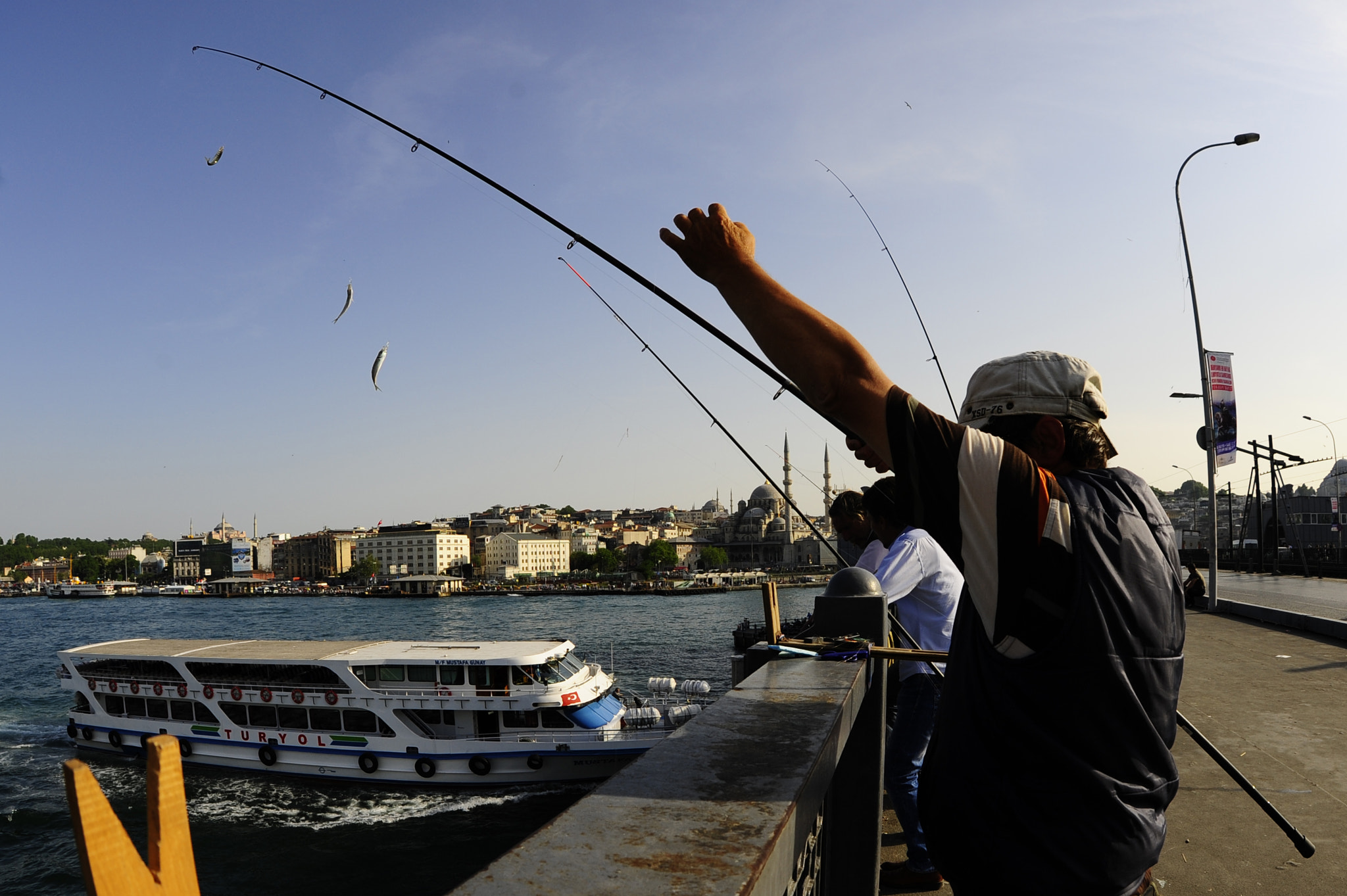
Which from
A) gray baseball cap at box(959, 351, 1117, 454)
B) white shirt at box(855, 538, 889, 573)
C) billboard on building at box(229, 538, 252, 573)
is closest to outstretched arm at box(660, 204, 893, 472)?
gray baseball cap at box(959, 351, 1117, 454)

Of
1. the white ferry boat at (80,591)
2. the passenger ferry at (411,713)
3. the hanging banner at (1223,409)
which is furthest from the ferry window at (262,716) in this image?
the white ferry boat at (80,591)

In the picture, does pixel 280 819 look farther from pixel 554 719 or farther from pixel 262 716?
pixel 554 719

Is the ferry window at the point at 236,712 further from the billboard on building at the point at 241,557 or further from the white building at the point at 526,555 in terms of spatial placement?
the billboard on building at the point at 241,557

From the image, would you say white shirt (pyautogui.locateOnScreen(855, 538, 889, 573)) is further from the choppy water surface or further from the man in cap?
the man in cap

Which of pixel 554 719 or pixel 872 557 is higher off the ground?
pixel 872 557

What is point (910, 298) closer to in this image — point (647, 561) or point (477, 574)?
point (647, 561)

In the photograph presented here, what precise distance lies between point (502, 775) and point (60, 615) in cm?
7899

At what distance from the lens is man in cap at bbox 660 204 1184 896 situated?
1.12 meters

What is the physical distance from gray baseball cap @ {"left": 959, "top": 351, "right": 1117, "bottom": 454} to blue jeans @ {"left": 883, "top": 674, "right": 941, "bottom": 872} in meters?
1.95

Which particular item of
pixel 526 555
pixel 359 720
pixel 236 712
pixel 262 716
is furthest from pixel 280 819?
pixel 526 555

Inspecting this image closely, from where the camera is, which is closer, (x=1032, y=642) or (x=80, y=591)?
(x=1032, y=642)

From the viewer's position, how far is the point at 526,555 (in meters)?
121

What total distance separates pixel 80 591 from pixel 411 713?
121260 millimetres

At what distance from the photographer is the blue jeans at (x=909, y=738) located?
10.3 feet
